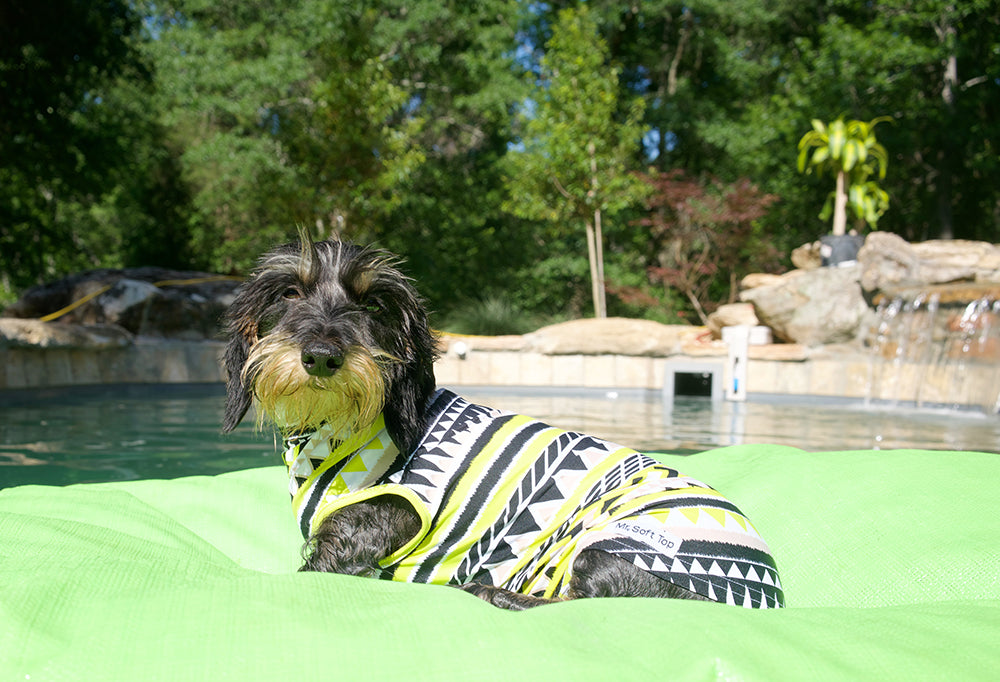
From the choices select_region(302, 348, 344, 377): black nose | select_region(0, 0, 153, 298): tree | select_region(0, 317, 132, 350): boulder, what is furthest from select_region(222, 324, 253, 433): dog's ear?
select_region(0, 0, 153, 298): tree

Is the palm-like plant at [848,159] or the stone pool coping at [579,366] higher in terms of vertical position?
the palm-like plant at [848,159]

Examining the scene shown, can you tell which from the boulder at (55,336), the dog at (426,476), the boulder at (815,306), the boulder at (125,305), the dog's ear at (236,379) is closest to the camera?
the dog at (426,476)

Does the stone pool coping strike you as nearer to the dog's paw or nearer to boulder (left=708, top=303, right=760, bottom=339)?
boulder (left=708, top=303, right=760, bottom=339)

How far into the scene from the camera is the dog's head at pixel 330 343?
211cm

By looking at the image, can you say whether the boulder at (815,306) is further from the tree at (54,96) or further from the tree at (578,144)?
the tree at (54,96)

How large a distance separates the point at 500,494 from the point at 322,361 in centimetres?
74

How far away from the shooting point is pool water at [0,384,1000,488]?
5344 millimetres

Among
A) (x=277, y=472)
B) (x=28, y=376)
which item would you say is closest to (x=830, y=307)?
(x=277, y=472)

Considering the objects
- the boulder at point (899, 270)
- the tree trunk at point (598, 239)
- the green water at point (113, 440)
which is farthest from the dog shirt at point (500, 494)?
the tree trunk at point (598, 239)

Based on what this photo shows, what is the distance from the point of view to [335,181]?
16.2m

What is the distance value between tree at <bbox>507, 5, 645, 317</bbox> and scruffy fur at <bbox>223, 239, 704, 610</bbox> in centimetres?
1411

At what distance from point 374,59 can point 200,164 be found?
8974 millimetres

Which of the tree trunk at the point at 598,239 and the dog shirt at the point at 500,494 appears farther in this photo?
the tree trunk at the point at 598,239

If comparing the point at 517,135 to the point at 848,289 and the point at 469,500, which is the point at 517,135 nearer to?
the point at 848,289
